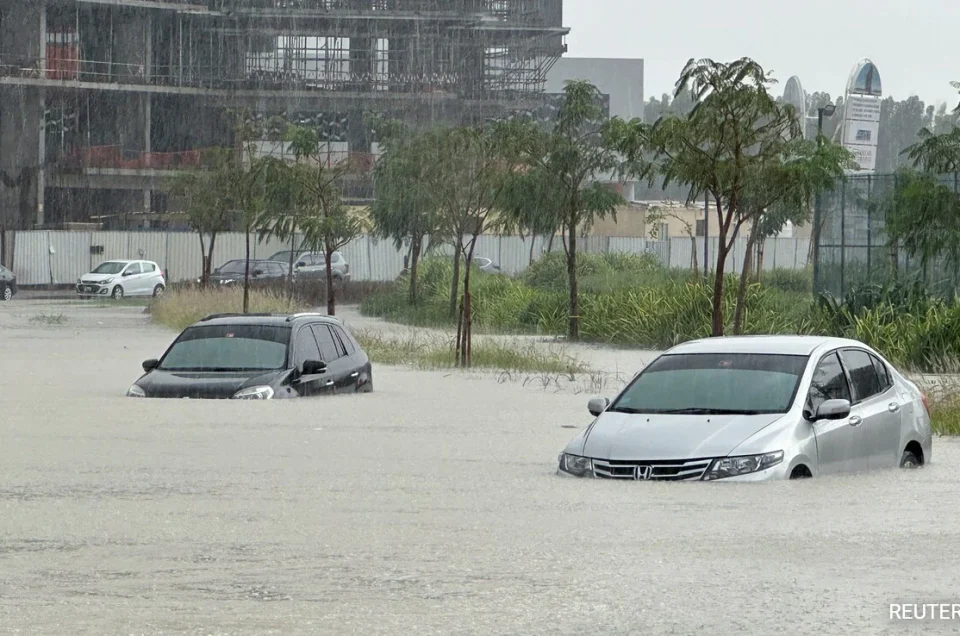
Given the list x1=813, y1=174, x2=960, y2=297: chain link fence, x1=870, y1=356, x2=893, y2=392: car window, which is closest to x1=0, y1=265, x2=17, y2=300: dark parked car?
x1=813, y1=174, x2=960, y2=297: chain link fence

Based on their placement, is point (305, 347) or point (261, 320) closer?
point (305, 347)

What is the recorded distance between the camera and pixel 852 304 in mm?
28969

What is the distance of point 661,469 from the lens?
1075 centimetres

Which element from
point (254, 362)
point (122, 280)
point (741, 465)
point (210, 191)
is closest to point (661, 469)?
point (741, 465)

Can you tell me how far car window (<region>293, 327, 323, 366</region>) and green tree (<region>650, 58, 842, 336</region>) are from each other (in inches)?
268

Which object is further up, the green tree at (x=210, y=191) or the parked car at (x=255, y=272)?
the green tree at (x=210, y=191)

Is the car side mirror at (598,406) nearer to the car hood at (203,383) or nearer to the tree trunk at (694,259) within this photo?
→ the car hood at (203,383)

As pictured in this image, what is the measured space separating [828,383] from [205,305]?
29.1 metres

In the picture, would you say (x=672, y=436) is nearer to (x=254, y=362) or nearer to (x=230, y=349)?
(x=254, y=362)

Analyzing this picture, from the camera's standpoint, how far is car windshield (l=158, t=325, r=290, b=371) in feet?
57.1

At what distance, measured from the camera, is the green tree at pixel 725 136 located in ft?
73.7

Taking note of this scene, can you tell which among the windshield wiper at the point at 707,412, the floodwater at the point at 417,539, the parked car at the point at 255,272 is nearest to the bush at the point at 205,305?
the parked car at the point at 255,272

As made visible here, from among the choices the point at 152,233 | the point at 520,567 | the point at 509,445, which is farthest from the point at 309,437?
the point at 152,233
